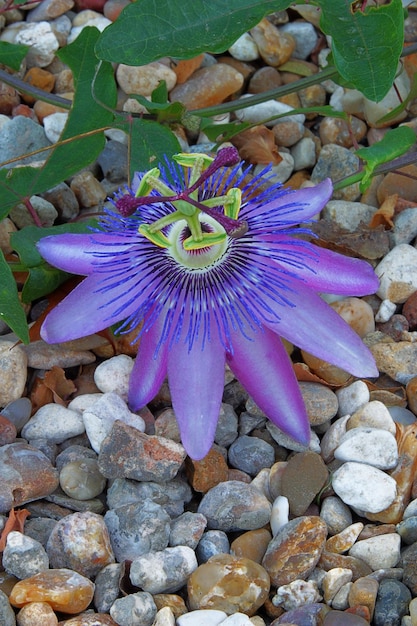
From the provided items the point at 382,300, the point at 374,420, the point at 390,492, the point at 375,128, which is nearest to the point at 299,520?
the point at 390,492

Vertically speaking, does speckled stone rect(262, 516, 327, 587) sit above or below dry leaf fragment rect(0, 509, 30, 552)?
below

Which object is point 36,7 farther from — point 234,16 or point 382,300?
point 382,300

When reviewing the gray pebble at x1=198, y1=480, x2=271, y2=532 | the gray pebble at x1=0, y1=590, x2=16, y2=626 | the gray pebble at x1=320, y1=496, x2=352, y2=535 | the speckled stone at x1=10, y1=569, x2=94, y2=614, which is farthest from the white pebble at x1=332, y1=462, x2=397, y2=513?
the gray pebble at x1=0, y1=590, x2=16, y2=626

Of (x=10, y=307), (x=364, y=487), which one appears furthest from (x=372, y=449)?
(x=10, y=307)

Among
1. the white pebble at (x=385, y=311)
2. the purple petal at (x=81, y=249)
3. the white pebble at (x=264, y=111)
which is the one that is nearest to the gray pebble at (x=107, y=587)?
the purple petal at (x=81, y=249)

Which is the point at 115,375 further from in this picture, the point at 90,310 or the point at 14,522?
the point at 14,522

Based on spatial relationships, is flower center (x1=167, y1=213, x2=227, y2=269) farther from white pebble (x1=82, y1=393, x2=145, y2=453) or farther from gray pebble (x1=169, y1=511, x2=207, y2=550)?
gray pebble (x1=169, y1=511, x2=207, y2=550)

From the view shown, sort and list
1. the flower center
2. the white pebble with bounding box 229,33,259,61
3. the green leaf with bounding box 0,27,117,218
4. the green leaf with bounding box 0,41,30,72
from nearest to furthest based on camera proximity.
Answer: the flower center → the green leaf with bounding box 0,27,117,218 → the green leaf with bounding box 0,41,30,72 → the white pebble with bounding box 229,33,259,61
